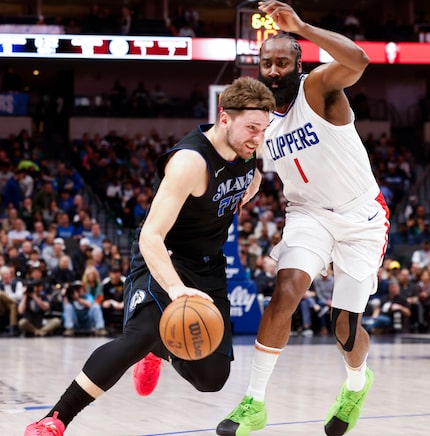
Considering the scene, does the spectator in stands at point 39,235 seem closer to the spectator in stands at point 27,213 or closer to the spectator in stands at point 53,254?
the spectator in stands at point 53,254

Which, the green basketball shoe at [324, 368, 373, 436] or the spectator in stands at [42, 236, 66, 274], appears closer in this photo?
the green basketball shoe at [324, 368, 373, 436]

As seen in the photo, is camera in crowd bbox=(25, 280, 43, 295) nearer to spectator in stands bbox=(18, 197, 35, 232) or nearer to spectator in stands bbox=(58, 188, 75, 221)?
spectator in stands bbox=(18, 197, 35, 232)

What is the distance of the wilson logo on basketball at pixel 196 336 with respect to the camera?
3.93 meters

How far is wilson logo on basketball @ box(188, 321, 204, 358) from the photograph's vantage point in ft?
12.9

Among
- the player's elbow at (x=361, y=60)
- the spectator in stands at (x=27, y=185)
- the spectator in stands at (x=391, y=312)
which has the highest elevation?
the player's elbow at (x=361, y=60)

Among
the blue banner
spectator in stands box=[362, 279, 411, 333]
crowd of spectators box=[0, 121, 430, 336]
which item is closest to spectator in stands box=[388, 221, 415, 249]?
crowd of spectators box=[0, 121, 430, 336]

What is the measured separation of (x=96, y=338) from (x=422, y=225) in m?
7.99

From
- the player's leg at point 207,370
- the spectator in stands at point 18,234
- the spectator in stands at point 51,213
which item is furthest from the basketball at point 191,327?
the spectator in stands at point 51,213

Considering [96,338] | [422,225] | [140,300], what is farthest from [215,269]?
[422,225]

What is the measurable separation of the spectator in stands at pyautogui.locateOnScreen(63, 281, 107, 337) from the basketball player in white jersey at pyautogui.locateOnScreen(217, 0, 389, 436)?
801 centimetres

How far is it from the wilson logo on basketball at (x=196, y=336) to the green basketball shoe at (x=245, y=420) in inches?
35.2

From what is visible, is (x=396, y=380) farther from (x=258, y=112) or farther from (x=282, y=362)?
(x=258, y=112)

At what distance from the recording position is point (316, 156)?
5055 millimetres

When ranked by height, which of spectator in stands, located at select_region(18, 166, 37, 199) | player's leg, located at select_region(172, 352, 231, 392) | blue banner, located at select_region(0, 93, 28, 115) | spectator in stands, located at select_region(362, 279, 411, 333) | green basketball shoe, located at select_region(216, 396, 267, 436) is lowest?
spectator in stands, located at select_region(362, 279, 411, 333)
